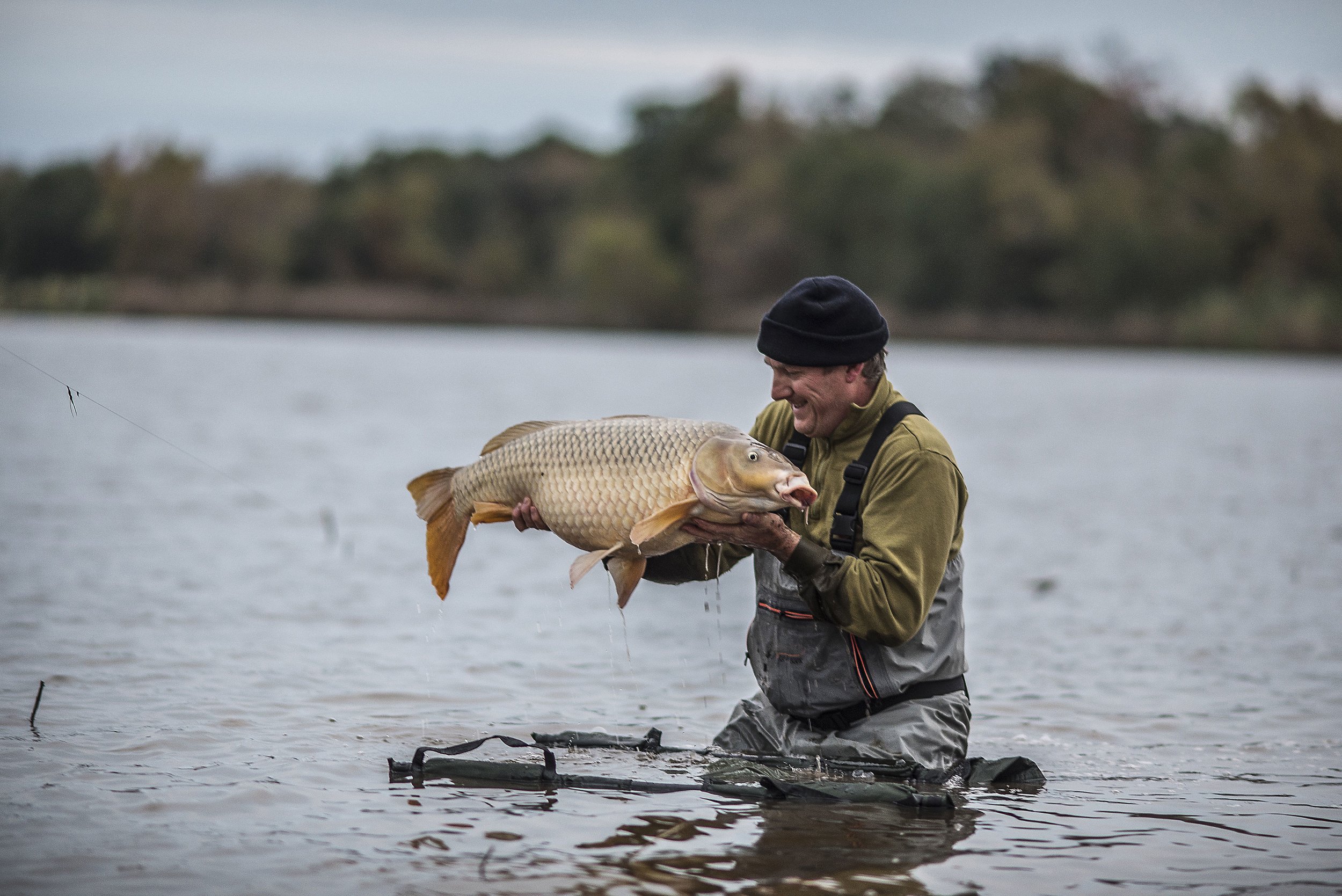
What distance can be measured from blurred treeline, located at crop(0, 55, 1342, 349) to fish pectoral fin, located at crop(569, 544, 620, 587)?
37.6m

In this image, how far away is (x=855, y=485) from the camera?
4.70m

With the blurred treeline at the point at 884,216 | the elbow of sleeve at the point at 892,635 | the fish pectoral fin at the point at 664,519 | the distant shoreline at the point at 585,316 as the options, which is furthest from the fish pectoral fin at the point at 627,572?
the blurred treeline at the point at 884,216

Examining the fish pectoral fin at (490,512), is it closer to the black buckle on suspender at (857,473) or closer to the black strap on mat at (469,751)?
the black strap on mat at (469,751)

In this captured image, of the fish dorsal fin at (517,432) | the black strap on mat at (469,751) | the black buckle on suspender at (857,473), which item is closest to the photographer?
the black buckle on suspender at (857,473)

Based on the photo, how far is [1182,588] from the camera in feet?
35.5

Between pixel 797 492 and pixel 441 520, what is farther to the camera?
pixel 441 520

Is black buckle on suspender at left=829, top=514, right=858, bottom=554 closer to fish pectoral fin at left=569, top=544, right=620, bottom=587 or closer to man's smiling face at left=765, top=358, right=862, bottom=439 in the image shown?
man's smiling face at left=765, top=358, right=862, bottom=439

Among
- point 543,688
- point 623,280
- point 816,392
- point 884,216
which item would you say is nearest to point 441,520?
point 816,392

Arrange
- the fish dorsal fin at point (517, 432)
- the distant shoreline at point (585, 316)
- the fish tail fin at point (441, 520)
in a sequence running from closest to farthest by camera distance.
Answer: the fish dorsal fin at point (517, 432), the fish tail fin at point (441, 520), the distant shoreline at point (585, 316)

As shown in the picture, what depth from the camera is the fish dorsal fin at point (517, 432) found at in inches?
191

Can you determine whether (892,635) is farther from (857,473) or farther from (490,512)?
(490,512)

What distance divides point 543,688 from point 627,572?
2.61 m

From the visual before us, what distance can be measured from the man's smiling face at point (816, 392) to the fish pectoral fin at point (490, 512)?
2.99 ft

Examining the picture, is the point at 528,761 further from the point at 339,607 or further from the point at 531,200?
the point at 531,200
